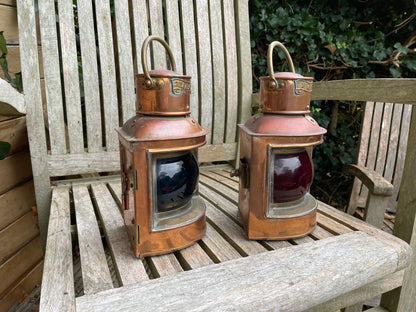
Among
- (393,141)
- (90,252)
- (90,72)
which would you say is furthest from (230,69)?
(393,141)

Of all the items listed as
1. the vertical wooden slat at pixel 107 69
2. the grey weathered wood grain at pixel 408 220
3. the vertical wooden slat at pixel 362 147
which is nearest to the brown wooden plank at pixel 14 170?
the vertical wooden slat at pixel 107 69

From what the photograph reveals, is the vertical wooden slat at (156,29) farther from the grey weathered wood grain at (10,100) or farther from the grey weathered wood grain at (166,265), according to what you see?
the grey weathered wood grain at (166,265)

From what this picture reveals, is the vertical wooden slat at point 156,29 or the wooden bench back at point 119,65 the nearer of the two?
the wooden bench back at point 119,65

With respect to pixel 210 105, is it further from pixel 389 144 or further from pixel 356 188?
pixel 389 144

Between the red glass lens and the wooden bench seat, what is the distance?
124 millimetres

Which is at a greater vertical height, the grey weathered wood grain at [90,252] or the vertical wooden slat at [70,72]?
the vertical wooden slat at [70,72]

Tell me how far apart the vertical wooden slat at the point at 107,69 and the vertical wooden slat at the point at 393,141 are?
1.67 m

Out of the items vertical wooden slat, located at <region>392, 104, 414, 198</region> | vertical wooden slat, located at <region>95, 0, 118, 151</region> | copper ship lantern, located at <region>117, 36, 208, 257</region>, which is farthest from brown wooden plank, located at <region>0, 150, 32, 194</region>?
vertical wooden slat, located at <region>392, 104, 414, 198</region>

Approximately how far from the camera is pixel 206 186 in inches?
49.3

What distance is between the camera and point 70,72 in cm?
121

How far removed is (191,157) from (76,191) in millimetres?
630

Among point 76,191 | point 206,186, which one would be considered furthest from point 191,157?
point 76,191

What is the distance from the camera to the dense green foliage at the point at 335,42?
6.84 ft

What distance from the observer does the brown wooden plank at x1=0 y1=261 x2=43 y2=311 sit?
4.20ft
